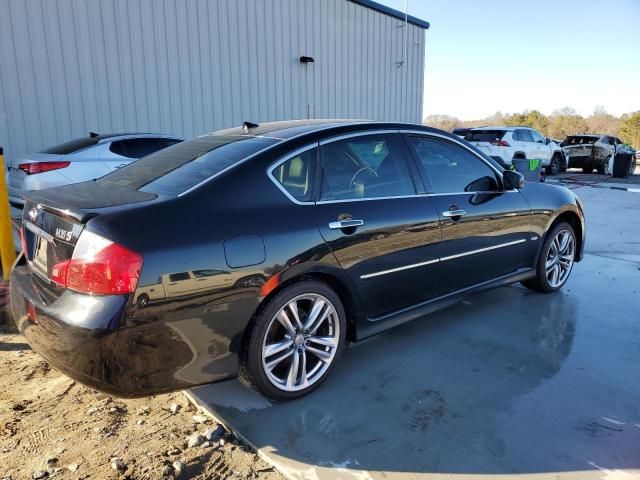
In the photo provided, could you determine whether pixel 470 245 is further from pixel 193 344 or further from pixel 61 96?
pixel 61 96

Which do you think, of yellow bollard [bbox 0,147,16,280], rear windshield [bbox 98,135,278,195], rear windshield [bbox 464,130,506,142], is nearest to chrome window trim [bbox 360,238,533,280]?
rear windshield [bbox 98,135,278,195]

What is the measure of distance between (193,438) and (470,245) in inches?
91.8

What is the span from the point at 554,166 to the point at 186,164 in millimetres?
18552

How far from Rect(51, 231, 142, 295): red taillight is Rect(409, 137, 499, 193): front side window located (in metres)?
2.15

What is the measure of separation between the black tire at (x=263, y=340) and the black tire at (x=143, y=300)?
0.57 m

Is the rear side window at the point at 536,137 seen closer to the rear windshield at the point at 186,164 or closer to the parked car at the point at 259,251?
the parked car at the point at 259,251

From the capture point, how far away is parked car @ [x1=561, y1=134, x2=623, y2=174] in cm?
1945

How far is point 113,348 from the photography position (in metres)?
2.16

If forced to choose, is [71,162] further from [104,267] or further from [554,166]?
[554,166]

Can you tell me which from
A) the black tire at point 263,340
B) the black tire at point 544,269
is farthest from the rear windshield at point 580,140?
the black tire at point 263,340

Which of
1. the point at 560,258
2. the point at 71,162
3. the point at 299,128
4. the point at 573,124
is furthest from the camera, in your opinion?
the point at 573,124

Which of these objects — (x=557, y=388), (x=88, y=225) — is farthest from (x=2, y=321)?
(x=557, y=388)

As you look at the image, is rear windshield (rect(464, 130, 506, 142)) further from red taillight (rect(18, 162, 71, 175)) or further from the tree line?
the tree line

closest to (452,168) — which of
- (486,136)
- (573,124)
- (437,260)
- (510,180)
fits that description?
(510,180)
